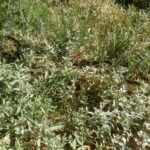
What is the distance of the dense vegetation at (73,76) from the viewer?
3904 millimetres

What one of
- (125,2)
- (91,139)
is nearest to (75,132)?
(91,139)

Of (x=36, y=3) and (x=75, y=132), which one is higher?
(x=36, y=3)

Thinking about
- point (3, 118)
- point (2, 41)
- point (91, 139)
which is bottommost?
point (91, 139)

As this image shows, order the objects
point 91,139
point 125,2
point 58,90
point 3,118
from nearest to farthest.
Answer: point 3,118 < point 91,139 < point 58,90 < point 125,2

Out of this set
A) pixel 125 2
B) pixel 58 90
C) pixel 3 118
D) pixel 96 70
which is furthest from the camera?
pixel 125 2

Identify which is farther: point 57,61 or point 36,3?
point 36,3

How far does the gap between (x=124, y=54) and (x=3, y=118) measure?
1.83 metres

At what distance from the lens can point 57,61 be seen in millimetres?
4695

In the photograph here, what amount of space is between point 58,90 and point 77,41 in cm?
81

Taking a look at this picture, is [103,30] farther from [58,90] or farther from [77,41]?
[58,90]

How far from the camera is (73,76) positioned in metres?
4.38

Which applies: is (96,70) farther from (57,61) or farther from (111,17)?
(111,17)

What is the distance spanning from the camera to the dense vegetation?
12.8 feet

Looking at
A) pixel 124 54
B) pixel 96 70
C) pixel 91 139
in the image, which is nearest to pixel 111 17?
pixel 124 54
